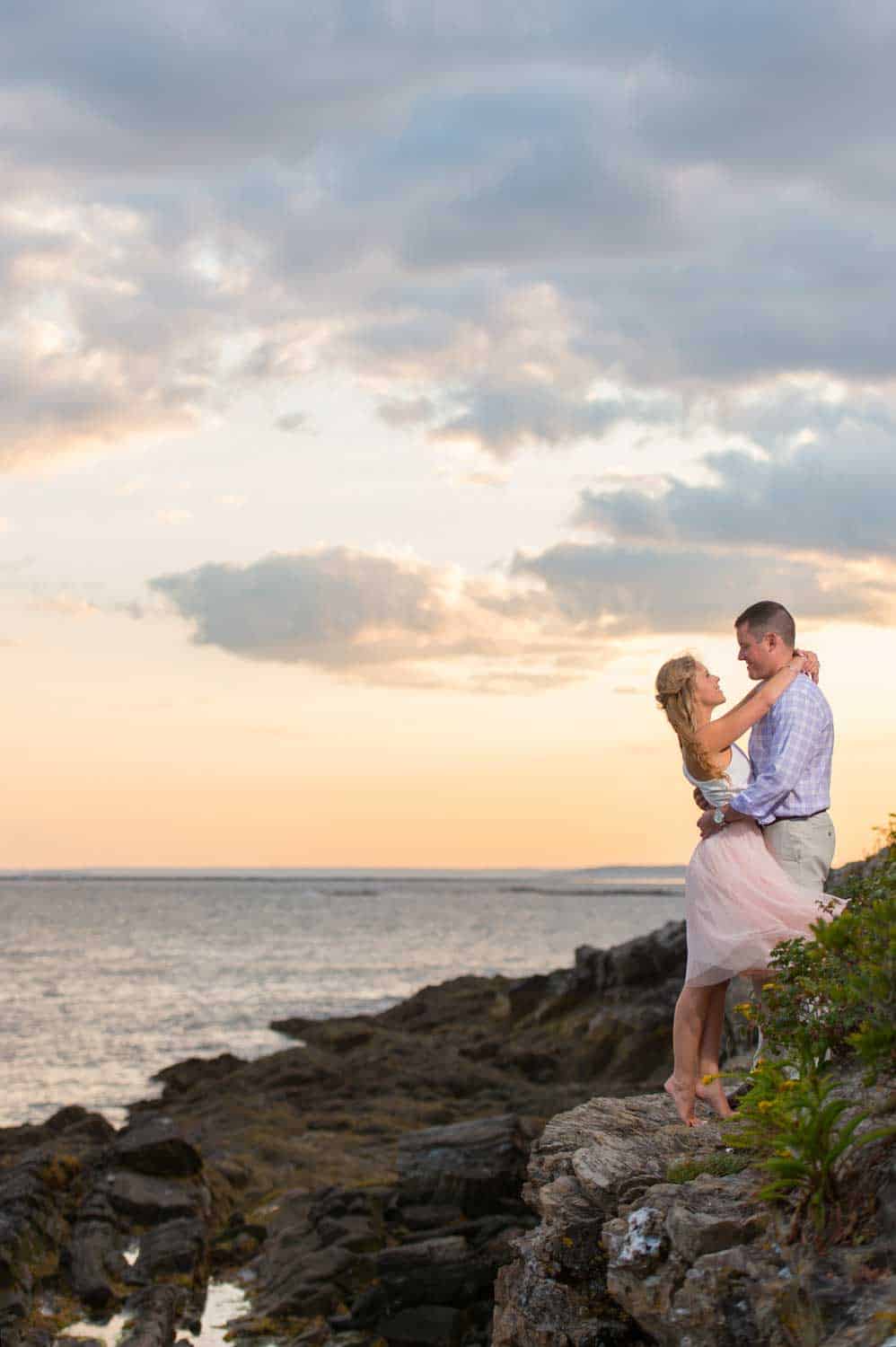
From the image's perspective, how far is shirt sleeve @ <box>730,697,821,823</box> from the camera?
8.45 meters

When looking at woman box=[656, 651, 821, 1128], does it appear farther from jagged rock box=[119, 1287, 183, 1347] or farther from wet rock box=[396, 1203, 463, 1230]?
wet rock box=[396, 1203, 463, 1230]

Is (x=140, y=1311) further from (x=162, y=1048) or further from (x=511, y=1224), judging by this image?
(x=162, y=1048)

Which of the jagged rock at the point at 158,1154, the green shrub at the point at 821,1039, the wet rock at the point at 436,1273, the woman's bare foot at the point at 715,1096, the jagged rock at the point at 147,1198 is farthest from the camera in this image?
the jagged rock at the point at 158,1154

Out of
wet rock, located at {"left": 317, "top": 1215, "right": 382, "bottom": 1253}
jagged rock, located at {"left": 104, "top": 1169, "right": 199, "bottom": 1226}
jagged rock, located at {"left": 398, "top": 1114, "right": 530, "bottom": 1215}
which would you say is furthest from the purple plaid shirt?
jagged rock, located at {"left": 104, "top": 1169, "right": 199, "bottom": 1226}

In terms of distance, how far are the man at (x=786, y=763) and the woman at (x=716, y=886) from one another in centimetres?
9

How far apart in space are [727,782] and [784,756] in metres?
0.39

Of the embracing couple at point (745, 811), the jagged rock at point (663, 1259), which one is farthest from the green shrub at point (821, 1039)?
the embracing couple at point (745, 811)

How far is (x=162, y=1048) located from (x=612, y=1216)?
4010cm

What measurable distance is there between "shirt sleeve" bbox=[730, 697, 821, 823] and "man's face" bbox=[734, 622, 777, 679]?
0.24m

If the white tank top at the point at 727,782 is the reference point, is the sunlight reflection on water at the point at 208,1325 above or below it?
below

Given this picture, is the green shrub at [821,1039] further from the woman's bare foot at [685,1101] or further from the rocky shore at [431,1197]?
the woman's bare foot at [685,1101]

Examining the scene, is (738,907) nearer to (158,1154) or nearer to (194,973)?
(158,1154)

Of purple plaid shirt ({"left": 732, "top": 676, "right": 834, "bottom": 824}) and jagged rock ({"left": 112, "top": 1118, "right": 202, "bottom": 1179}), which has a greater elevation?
purple plaid shirt ({"left": 732, "top": 676, "right": 834, "bottom": 824})

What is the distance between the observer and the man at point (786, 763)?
847cm
